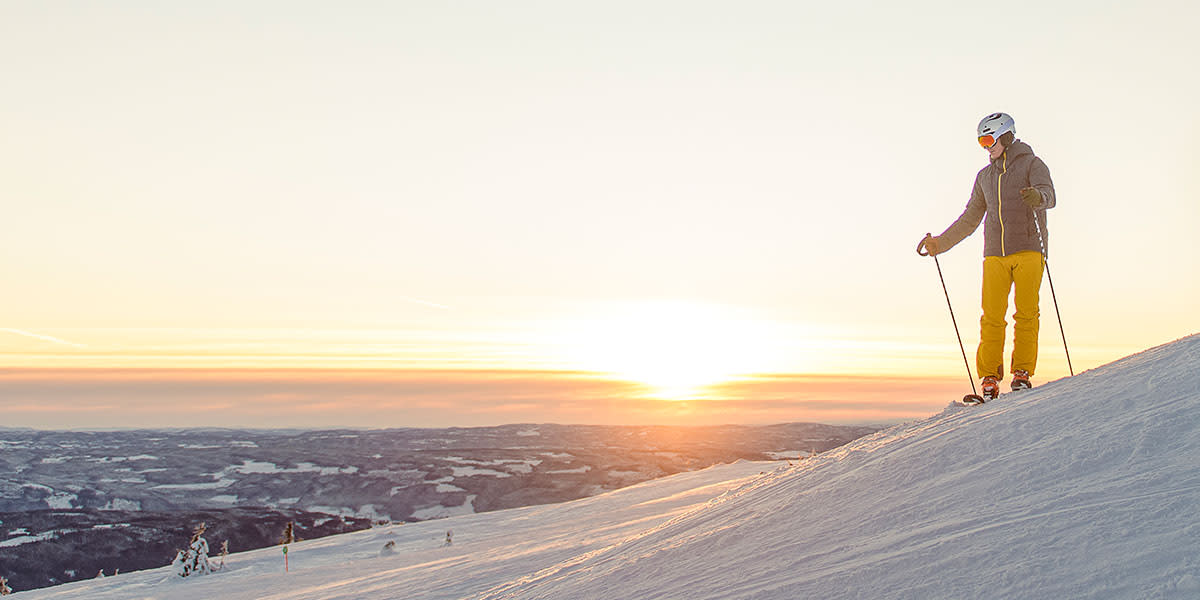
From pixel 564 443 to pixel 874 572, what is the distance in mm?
105491

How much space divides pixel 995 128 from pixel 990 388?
2.77 metres

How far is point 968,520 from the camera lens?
3.63 meters

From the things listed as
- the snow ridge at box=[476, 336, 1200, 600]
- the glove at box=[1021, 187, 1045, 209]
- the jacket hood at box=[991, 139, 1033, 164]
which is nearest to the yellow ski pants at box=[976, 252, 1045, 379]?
the glove at box=[1021, 187, 1045, 209]

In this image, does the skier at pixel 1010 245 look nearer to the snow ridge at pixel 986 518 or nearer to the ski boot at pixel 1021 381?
the ski boot at pixel 1021 381

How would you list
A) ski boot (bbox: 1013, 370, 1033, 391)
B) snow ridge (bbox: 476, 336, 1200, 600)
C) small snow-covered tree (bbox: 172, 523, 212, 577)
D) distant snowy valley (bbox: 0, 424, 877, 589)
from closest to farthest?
snow ridge (bbox: 476, 336, 1200, 600), ski boot (bbox: 1013, 370, 1033, 391), small snow-covered tree (bbox: 172, 523, 212, 577), distant snowy valley (bbox: 0, 424, 877, 589)

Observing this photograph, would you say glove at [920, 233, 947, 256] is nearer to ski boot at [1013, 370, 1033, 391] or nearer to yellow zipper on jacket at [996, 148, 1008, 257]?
yellow zipper on jacket at [996, 148, 1008, 257]

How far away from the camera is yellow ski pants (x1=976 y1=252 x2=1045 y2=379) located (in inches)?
296

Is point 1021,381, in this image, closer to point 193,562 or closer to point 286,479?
point 193,562

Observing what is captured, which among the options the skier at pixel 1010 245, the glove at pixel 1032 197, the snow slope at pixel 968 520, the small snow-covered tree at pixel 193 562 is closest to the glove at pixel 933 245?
the skier at pixel 1010 245

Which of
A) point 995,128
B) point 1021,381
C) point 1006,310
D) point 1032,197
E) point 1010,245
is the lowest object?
point 1021,381

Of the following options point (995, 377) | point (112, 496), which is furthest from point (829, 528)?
point (112, 496)

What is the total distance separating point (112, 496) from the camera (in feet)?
238

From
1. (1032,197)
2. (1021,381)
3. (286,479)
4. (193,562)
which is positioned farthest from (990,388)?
(286,479)

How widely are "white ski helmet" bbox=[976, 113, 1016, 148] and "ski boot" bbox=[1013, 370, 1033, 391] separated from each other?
2.44m
